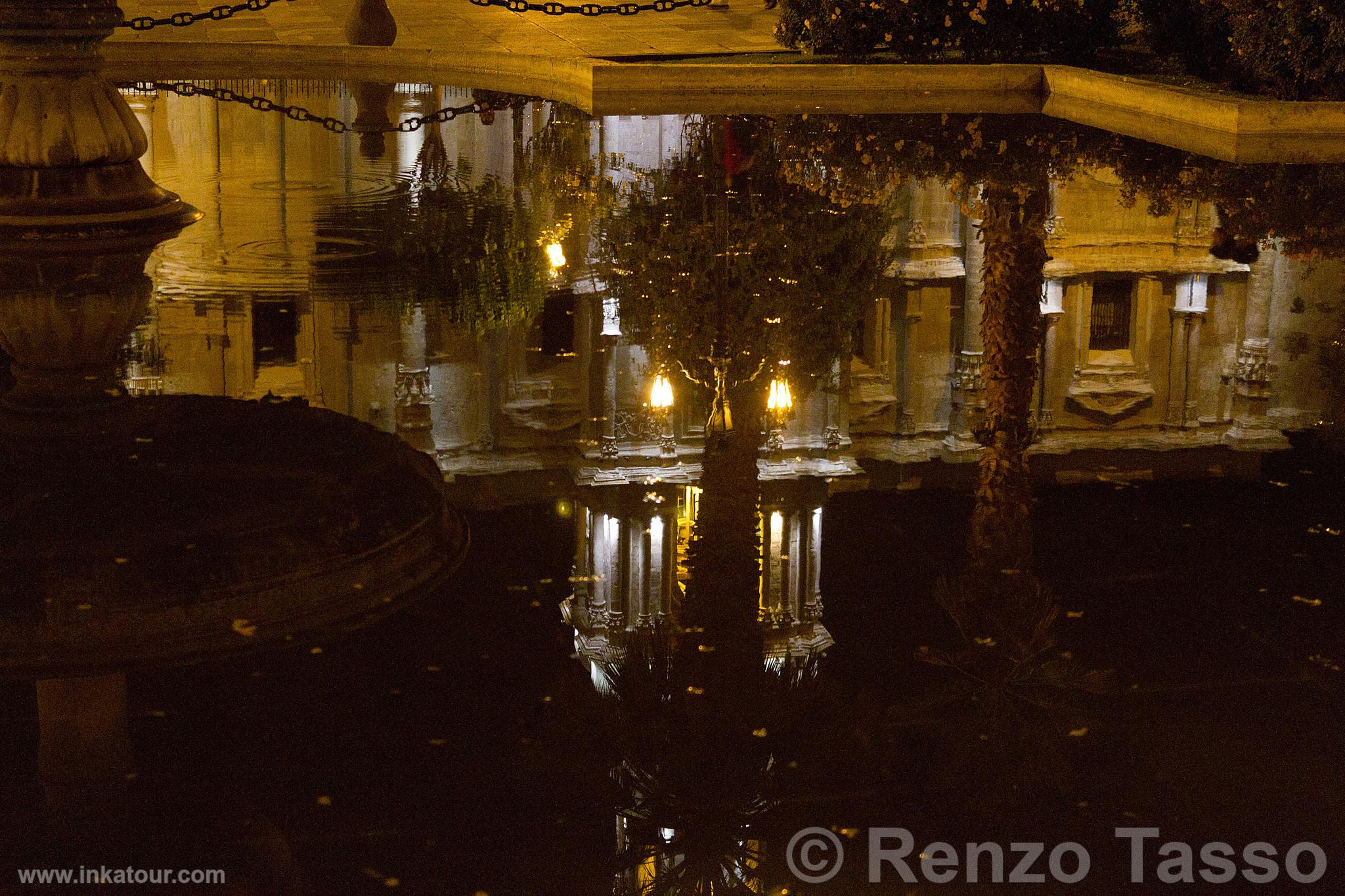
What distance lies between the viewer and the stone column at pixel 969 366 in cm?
687

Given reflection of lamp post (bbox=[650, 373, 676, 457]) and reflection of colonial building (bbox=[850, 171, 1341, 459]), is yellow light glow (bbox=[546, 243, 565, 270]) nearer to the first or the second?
reflection of colonial building (bbox=[850, 171, 1341, 459])

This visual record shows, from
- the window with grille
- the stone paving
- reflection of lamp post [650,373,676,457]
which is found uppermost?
the stone paving

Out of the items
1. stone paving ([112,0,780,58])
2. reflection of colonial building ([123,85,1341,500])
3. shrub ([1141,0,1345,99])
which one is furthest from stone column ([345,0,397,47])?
reflection of colonial building ([123,85,1341,500])

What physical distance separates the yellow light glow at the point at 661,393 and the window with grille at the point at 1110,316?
196cm

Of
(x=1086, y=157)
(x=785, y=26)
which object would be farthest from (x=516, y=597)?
(x=785, y=26)

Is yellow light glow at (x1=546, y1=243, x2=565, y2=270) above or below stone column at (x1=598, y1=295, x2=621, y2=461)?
above

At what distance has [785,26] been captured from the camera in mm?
18141

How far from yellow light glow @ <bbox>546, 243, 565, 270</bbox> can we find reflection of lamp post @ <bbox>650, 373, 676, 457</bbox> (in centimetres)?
223

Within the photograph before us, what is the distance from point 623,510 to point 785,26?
13.0 metres

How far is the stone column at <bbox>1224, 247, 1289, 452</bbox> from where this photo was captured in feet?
22.8

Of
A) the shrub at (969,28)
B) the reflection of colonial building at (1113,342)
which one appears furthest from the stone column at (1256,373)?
the shrub at (969,28)

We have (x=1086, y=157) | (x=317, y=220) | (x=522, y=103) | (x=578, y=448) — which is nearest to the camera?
(x=578, y=448)

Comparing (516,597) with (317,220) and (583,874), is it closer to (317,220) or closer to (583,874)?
(583,874)

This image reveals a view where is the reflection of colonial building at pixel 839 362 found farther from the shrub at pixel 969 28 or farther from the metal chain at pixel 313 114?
the shrub at pixel 969 28
